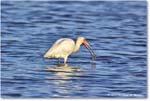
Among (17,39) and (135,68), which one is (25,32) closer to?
(17,39)

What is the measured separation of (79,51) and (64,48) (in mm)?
352

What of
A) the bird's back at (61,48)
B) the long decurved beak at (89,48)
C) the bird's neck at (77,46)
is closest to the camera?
the bird's back at (61,48)

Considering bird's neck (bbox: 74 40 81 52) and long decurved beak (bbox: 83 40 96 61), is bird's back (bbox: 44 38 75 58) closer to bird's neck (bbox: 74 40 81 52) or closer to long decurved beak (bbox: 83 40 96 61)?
bird's neck (bbox: 74 40 81 52)

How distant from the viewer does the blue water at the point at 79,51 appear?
10680 mm

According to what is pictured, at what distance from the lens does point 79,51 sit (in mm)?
11930

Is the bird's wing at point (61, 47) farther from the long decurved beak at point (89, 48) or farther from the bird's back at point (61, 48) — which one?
the long decurved beak at point (89, 48)

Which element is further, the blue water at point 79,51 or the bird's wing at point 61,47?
the bird's wing at point 61,47

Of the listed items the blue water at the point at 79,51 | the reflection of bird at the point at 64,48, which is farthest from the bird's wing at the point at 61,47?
the blue water at the point at 79,51

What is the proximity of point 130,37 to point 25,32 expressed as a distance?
139cm

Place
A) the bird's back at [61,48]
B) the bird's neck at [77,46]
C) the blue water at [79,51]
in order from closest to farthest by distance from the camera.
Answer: the blue water at [79,51], the bird's back at [61,48], the bird's neck at [77,46]

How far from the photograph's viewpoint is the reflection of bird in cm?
1149

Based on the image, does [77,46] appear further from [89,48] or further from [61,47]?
[61,47]

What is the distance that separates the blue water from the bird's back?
0.08 metres

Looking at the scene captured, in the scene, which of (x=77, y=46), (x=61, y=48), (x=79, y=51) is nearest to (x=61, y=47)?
(x=61, y=48)
